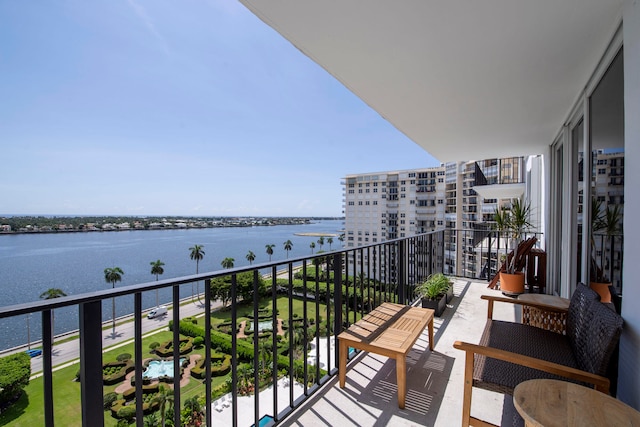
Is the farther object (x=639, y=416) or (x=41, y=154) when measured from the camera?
(x=41, y=154)

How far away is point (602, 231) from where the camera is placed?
2.23 meters

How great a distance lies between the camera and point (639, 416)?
42.1 inches

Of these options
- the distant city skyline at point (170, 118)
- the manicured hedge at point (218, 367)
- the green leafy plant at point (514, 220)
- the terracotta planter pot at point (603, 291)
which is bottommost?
the manicured hedge at point (218, 367)

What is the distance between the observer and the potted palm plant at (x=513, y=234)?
14.9 ft

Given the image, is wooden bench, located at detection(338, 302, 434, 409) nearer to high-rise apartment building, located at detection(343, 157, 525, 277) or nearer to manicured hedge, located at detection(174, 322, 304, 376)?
manicured hedge, located at detection(174, 322, 304, 376)

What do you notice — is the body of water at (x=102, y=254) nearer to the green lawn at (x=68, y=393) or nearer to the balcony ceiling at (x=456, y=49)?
the green lawn at (x=68, y=393)

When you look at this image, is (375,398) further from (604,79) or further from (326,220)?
(326,220)

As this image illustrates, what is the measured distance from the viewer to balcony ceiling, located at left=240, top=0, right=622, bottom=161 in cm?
173

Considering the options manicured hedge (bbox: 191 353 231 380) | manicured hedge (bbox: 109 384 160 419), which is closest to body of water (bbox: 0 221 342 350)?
manicured hedge (bbox: 109 384 160 419)

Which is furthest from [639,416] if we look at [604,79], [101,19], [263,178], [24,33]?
[263,178]

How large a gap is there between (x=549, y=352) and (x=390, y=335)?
989mm

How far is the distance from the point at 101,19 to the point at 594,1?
14032 mm

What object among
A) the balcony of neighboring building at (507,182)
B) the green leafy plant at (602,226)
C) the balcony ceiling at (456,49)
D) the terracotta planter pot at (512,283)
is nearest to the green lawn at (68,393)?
the balcony ceiling at (456,49)

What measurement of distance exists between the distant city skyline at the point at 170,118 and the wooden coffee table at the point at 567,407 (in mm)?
2481
